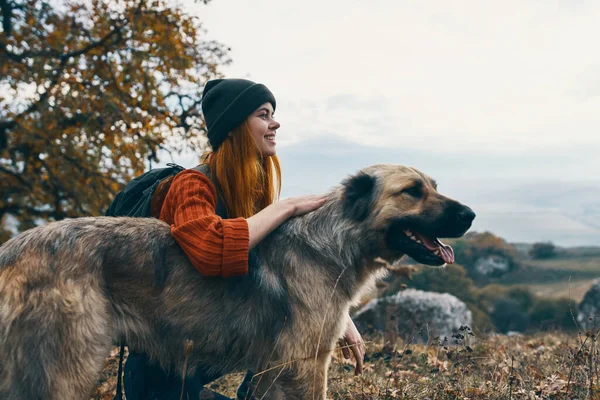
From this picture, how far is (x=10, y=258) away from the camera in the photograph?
2988 mm

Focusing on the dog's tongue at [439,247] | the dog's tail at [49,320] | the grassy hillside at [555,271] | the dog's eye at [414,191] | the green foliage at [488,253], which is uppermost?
the dog's eye at [414,191]

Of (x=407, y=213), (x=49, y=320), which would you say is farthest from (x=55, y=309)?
(x=407, y=213)

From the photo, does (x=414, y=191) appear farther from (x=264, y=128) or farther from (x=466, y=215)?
(x=264, y=128)

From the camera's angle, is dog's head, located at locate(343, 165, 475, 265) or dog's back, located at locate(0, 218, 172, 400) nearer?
dog's back, located at locate(0, 218, 172, 400)

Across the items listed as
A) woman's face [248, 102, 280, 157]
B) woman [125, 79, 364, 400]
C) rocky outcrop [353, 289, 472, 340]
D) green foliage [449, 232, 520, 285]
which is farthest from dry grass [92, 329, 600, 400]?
green foliage [449, 232, 520, 285]

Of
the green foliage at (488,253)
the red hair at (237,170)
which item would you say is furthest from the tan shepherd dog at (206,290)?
the green foliage at (488,253)

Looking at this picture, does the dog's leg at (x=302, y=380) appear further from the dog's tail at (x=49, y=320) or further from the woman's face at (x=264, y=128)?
the woman's face at (x=264, y=128)

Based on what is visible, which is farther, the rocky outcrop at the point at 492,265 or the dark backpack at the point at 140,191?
the rocky outcrop at the point at 492,265

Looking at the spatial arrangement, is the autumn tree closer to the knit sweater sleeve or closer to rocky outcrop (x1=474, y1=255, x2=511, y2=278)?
the knit sweater sleeve

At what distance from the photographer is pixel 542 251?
72.7 meters

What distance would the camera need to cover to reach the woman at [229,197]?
331 centimetres

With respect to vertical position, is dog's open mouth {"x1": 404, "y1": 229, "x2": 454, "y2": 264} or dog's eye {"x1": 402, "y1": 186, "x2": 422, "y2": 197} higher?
dog's eye {"x1": 402, "y1": 186, "x2": 422, "y2": 197}

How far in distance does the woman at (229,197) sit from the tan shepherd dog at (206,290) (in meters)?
Result: 0.18

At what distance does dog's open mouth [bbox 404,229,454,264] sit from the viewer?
3770 millimetres
